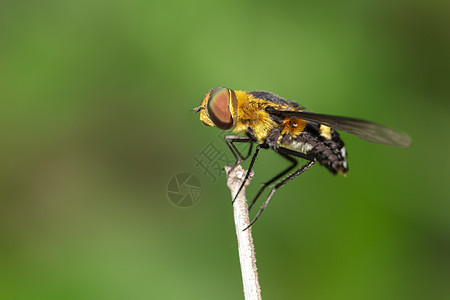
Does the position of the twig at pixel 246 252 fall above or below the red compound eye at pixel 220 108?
below

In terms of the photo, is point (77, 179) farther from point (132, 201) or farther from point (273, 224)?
point (273, 224)

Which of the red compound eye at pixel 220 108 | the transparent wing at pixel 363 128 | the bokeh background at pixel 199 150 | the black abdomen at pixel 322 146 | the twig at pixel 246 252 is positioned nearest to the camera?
the twig at pixel 246 252

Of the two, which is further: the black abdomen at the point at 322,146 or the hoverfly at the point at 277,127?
the black abdomen at the point at 322,146

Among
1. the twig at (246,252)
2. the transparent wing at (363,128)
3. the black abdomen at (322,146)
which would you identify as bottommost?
the twig at (246,252)

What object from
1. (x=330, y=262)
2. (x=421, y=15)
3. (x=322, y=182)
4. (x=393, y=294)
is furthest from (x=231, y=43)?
(x=393, y=294)

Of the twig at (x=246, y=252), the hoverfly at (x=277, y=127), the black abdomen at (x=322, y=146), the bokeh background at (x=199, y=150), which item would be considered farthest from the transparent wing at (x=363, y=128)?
the bokeh background at (x=199, y=150)

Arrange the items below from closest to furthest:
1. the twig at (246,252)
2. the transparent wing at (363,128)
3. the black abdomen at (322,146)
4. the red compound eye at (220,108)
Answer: the twig at (246,252) < the transparent wing at (363,128) < the red compound eye at (220,108) < the black abdomen at (322,146)

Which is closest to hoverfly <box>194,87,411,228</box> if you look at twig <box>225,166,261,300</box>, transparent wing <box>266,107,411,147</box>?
transparent wing <box>266,107,411,147</box>

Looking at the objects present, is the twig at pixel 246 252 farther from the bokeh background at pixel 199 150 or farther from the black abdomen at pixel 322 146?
the bokeh background at pixel 199 150

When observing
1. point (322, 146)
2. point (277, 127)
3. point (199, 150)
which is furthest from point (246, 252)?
point (199, 150)
